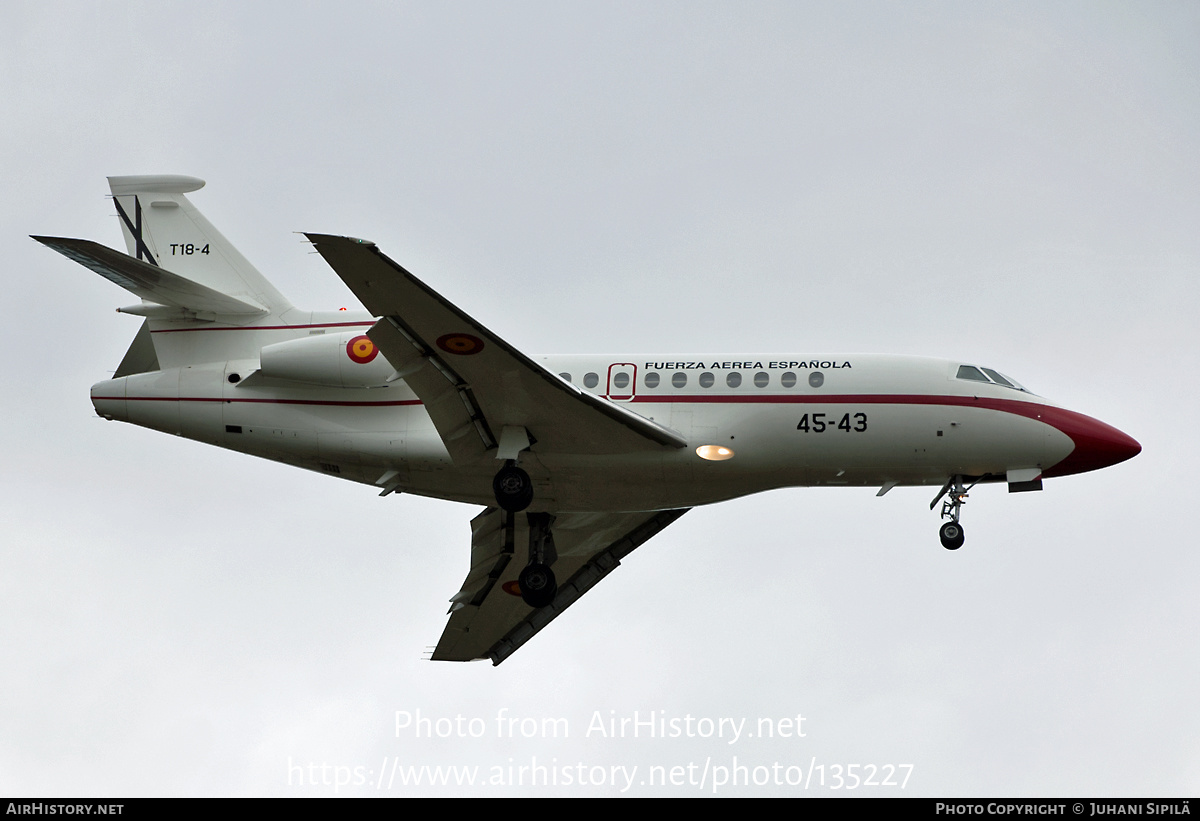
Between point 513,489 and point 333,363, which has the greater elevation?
point 333,363

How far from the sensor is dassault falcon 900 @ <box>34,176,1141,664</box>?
986 inches

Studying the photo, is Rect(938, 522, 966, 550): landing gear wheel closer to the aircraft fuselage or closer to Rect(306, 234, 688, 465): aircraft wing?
the aircraft fuselage

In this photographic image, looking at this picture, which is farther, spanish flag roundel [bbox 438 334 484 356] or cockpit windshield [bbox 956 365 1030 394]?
cockpit windshield [bbox 956 365 1030 394]

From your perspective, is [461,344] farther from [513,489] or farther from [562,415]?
[513,489]

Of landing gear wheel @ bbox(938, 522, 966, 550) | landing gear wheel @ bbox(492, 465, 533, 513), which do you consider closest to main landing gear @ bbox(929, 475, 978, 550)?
landing gear wheel @ bbox(938, 522, 966, 550)

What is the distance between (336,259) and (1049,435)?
40.5ft

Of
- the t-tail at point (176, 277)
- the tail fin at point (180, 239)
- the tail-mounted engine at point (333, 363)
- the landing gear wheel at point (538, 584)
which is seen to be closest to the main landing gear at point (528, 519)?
the landing gear wheel at point (538, 584)

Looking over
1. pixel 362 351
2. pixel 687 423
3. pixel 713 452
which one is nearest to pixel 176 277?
pixel 362 351

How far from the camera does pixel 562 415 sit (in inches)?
977

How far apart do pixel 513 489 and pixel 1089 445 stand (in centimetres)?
983

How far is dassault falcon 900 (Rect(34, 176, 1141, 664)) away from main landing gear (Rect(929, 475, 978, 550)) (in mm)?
38

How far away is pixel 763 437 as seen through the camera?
83.5 ft
